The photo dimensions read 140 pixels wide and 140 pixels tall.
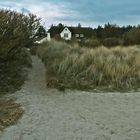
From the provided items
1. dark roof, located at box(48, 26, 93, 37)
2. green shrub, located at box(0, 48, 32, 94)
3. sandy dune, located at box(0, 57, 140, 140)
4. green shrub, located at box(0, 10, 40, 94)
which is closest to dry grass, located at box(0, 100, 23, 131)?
sandy dune, located at box(0, 57, 140, 140)

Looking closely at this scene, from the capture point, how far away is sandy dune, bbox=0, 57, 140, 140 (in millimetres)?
9375

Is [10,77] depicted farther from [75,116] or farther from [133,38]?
[133,38]

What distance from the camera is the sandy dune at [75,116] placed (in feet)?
30.8

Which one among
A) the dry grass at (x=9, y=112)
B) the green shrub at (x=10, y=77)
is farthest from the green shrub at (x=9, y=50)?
the dry grass at (x=9, y=112)

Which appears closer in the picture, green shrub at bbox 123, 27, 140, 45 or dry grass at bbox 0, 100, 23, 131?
dry grass at bbox 0, 100, 23, 131

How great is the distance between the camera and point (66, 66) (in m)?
16.4

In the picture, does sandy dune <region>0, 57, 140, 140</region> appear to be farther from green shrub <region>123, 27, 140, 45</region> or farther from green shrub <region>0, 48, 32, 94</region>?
green shrub <region>123, 27, 140, 45</region>

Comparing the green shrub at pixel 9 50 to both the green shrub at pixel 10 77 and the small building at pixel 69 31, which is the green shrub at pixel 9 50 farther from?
the small building at pixel 69 31

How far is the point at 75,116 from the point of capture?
35.4ft

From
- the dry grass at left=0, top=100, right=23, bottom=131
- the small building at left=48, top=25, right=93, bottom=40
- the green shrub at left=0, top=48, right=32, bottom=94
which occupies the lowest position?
the dry grass at left=0, top=100, right=23, bottom=131

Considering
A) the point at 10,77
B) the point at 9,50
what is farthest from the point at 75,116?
the point at 10,77

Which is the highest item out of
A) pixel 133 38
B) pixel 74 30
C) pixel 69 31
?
pixel 74 30

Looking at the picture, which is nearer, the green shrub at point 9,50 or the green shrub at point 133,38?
the green shrub at point 9,50

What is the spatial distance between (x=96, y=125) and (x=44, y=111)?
Result: 187 centimetres
